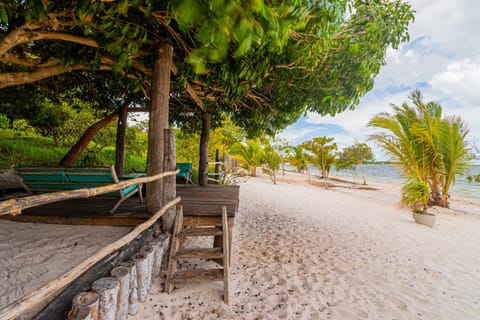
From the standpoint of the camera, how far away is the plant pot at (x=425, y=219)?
5.35m

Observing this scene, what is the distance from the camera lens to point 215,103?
5492mm

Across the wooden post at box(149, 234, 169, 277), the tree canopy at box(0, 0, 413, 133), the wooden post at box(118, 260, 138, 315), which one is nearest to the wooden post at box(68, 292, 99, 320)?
the wooden post at box(118, 260, 138, 315)

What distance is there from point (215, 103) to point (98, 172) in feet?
11.7

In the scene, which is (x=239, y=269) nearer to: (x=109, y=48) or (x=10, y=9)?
(x=109, y=48)

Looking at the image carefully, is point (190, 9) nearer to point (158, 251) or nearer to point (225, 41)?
point (225, 41)

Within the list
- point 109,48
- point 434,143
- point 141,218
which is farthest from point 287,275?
point 434,143

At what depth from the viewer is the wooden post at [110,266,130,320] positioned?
5.04 feet

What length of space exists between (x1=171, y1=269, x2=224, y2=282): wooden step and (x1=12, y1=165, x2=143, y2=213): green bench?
1242mm

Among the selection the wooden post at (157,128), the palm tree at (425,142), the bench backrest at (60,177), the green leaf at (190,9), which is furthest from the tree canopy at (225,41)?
the palm tree at (425,142)

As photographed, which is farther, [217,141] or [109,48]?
[217,141]

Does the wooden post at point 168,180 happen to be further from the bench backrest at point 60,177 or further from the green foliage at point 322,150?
the green foliage at point 322,150

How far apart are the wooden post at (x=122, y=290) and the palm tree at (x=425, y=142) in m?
8.81

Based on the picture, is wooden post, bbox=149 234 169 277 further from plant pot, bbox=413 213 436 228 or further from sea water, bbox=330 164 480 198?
sea water, bbox=330 164 480 198

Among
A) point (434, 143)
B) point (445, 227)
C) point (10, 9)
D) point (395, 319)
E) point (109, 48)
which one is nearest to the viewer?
point (10, 9)
